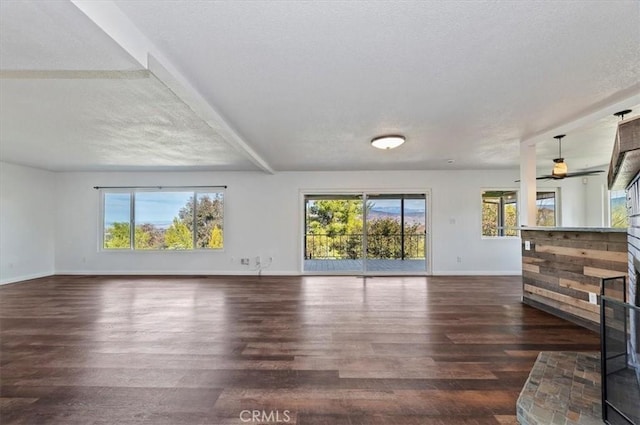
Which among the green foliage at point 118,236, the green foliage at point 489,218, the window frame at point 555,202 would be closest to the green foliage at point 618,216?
the window frame at point 555,202

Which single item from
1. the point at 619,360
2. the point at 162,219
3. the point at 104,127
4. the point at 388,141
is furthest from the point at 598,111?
the point at 162,219

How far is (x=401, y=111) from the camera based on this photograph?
3307mm

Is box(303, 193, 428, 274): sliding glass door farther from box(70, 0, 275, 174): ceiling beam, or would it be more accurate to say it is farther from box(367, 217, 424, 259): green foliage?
box(70, 0, 275, 174): ceiling beam

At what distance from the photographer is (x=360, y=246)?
7.76 metres

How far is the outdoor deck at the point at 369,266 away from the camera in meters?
7.24

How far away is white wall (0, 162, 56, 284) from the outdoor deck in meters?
5.87

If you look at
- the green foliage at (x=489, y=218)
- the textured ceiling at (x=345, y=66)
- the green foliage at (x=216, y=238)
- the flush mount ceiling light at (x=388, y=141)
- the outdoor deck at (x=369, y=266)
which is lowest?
the outdoor deck at (x=369, y=266)

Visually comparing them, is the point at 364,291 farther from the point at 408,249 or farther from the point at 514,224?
the point at 514,224

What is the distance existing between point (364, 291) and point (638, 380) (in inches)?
142

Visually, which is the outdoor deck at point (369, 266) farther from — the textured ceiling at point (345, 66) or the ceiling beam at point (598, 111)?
the ceiling beam at point (598, 111)

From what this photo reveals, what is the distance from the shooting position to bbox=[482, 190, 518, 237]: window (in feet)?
23.3

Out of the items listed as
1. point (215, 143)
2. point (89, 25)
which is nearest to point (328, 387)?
point (89, 25)

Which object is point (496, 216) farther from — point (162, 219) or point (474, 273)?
point (162, 219)

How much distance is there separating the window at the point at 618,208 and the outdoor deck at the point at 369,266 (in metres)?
4.15
